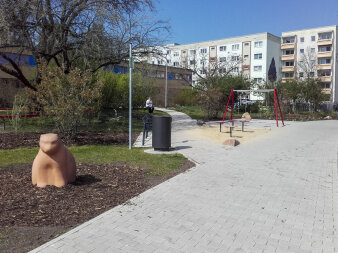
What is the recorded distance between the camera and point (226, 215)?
4.53 metres

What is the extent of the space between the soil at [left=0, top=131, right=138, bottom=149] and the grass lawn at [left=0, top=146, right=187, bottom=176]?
0.76 metres

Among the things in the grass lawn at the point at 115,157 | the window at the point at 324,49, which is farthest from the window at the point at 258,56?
the grass lawn at the point at 115,157

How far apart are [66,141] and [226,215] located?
7.06 metres

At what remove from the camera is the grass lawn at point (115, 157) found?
24.4ft

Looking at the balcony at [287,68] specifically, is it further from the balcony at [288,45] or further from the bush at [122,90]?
the bush at [122,90]

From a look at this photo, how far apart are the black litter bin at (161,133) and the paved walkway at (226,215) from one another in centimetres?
184

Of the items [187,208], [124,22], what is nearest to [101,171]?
[187,208]

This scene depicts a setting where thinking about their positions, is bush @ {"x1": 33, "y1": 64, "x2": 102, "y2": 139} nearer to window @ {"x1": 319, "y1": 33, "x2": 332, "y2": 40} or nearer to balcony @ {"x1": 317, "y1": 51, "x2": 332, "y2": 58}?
balcony @ {"x1": 317, "y1": 51, "x2": 332, "y2": 58}

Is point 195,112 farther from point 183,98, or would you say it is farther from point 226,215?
point 226,215

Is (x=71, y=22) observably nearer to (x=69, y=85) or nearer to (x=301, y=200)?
(x=69, y=85)

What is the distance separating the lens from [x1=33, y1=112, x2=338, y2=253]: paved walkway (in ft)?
11.8

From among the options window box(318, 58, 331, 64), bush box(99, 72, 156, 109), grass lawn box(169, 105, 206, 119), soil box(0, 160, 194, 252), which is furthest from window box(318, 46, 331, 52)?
soil box(0, 160, 194, 252)

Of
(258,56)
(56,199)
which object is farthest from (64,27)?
(258,56)

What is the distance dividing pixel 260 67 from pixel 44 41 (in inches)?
2397
